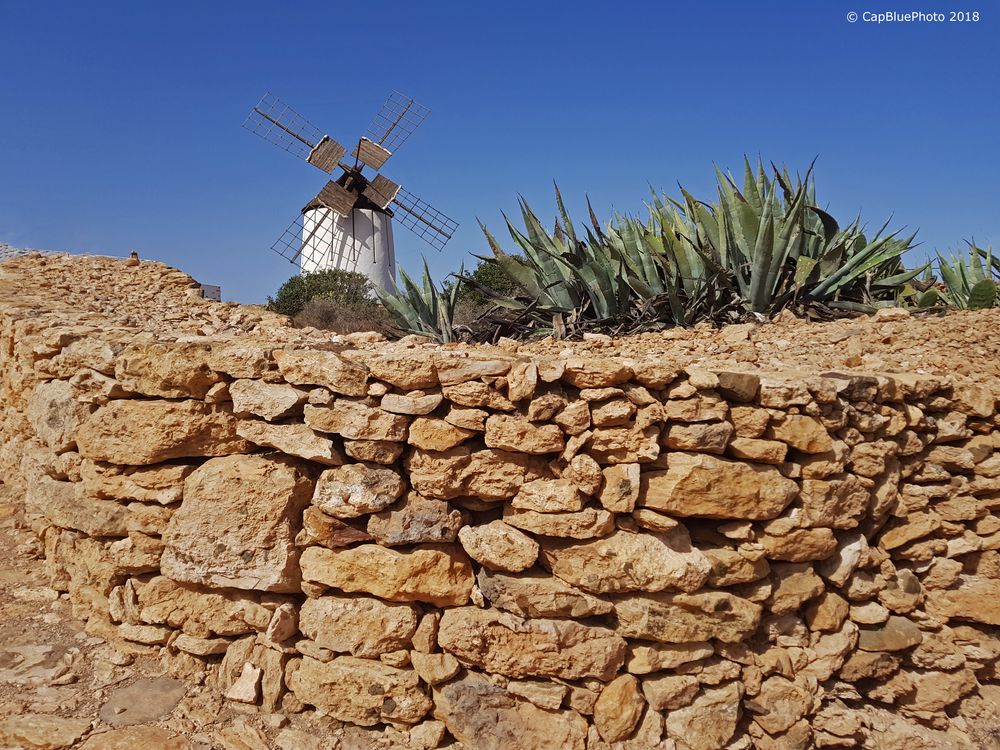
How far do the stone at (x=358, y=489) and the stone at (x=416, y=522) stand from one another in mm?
48

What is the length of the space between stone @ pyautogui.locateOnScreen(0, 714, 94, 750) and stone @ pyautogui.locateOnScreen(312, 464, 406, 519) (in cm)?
113

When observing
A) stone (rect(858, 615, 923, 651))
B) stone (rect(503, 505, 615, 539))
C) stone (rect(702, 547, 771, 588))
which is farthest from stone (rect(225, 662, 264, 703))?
stone (rect(858, 615, 923, 651))

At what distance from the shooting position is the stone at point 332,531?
9.12 feet

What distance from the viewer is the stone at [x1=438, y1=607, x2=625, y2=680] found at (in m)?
2.64

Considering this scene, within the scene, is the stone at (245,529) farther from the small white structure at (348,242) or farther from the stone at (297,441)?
the small white structure at (348,242)

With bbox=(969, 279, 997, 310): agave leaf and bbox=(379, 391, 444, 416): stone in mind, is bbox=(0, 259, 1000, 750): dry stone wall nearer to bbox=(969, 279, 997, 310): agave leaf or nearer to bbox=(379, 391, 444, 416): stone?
bbox=(379, 391, 444, 416): stone

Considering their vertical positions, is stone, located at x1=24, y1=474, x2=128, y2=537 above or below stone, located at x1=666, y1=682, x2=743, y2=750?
above

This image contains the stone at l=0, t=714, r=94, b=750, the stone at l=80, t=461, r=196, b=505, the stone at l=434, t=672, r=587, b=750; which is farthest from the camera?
the stone at l=80, t=461, r=196, b=505

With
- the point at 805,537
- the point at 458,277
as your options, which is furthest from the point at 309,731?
the point at 458,277

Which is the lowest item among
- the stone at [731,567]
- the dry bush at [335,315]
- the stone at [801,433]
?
the stone at [731,567]

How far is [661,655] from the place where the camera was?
2.70m

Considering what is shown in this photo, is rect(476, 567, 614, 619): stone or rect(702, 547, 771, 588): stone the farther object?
rect(702, 547, 771, 588): stone

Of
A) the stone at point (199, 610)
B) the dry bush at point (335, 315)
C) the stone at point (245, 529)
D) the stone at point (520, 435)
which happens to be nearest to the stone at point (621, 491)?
the stone at point (520, 435)

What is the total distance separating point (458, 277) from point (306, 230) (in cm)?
1491
